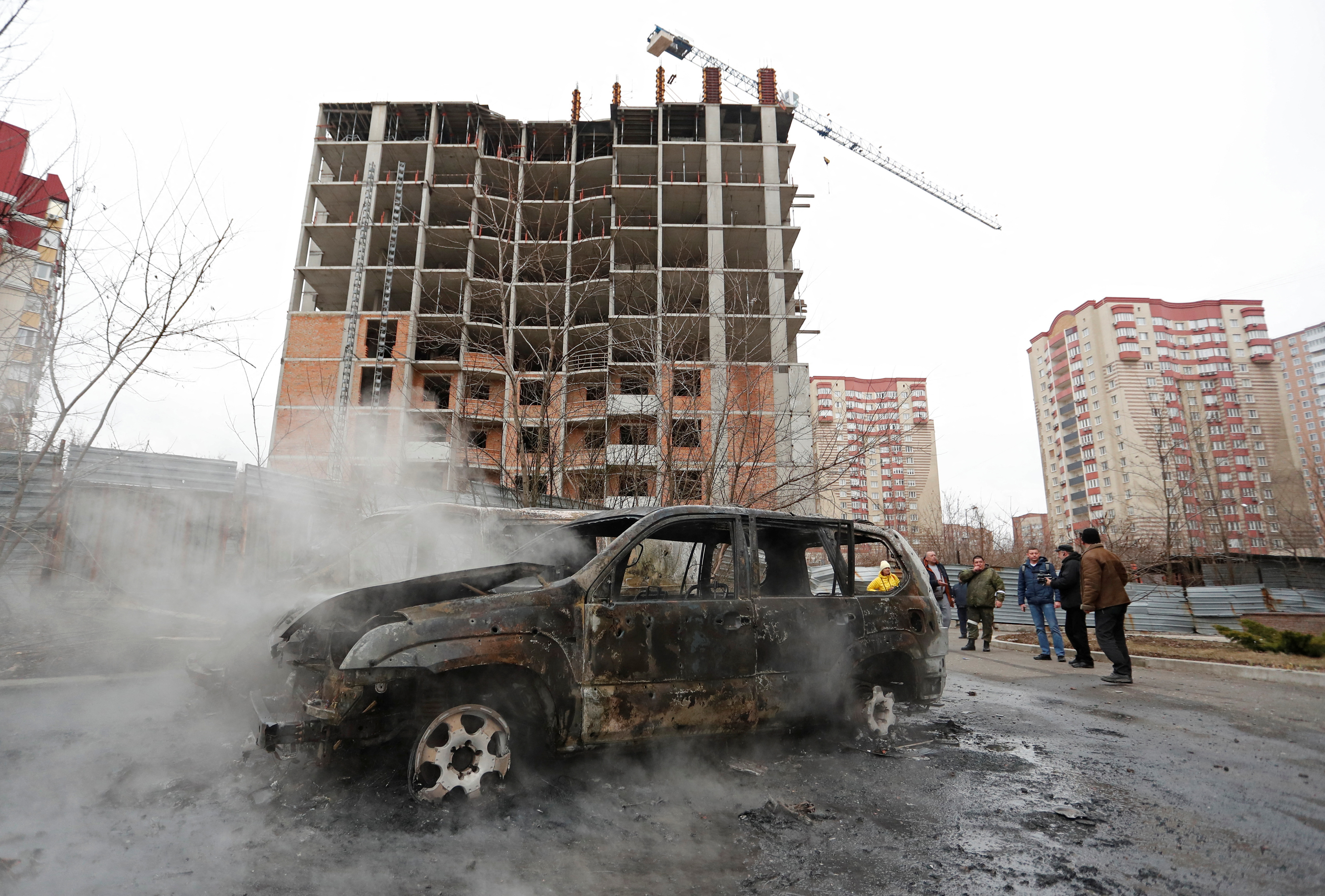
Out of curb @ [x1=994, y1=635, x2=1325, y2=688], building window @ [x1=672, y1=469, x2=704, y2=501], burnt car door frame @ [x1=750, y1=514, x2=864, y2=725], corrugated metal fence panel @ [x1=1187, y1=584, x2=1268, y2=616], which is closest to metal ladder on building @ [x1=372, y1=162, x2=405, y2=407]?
building window @ [x1=672, y1=469, x2=704, y2=501]

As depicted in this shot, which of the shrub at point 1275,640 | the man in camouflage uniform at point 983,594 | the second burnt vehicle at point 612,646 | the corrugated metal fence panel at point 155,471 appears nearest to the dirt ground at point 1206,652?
the shrub at point 1275,640

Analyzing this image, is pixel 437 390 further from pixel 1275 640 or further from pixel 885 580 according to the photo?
pixel 1275 640

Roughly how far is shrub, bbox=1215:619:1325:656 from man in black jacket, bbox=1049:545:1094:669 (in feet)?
8.76

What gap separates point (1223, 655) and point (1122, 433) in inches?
2683

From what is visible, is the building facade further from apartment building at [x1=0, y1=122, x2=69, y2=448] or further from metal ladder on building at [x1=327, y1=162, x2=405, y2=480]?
metal ladder on building at [x1=327, y1=162, x2=405, y2=480]

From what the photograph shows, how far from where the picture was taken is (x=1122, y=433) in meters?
64.1

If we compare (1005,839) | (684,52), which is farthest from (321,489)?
(684,52)

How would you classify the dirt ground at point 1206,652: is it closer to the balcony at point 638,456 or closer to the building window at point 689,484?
the building window at point 689,484

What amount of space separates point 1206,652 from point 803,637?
9.44 metres

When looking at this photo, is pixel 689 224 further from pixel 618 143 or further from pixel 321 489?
pixel 321 489

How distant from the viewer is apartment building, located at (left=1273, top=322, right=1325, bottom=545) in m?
56.8

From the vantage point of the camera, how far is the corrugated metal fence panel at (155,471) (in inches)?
314

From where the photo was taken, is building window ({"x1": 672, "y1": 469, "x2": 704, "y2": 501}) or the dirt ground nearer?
the dirt ground

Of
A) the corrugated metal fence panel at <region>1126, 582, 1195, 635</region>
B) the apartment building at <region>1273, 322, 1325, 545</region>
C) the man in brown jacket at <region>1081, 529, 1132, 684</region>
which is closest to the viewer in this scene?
the man in brown jacket at <region>1081, 529, 1132, 684</region>
